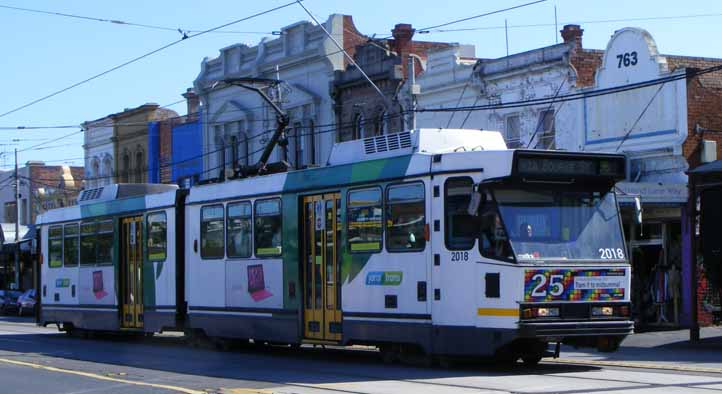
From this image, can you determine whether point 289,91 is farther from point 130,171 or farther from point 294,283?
point 294,283

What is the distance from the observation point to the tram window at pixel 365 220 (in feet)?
55.6

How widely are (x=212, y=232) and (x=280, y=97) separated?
2041cm

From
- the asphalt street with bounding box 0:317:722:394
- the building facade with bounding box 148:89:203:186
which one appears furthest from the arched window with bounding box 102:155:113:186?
the asphalt street with bounding box 0:317:722:394

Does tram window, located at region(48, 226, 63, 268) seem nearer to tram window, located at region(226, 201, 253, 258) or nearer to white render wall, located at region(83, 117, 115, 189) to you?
tram window, located at region(226, 201, 253, 258)

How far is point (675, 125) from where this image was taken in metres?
28.3

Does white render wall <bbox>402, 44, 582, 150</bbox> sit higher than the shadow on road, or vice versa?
white render wall <bbox>402, 44, 582, 150</bbox>

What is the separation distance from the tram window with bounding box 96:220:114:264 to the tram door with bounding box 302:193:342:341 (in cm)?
772

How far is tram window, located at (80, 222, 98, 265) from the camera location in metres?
25.8

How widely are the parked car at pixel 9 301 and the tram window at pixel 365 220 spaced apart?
117 ft

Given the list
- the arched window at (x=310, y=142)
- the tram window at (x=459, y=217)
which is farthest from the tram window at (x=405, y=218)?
the arched window at (x=310, y=142)

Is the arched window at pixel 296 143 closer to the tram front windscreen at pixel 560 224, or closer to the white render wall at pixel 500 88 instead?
the white render wall at pixel 500 88

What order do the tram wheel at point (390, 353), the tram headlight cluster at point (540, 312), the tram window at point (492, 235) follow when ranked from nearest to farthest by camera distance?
the tram headlight cluster at point (540, 312) → the tram window at point (492, 235) → the tram wheel at point (390, 353)

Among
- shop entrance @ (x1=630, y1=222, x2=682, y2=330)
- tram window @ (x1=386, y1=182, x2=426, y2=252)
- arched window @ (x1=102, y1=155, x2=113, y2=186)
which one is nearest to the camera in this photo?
tram window @ (x1=386, y1=182, x2=426, y2=252)

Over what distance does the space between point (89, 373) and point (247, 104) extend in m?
29.0
